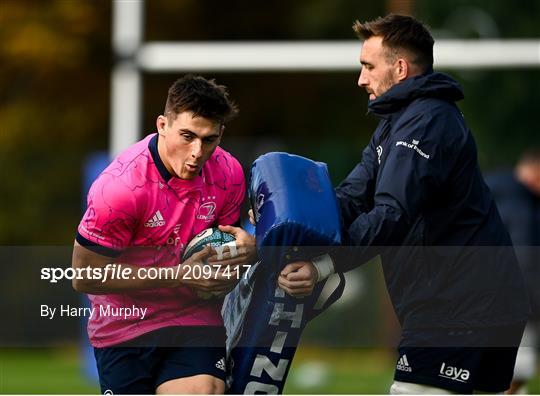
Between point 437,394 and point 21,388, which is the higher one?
point 21,388

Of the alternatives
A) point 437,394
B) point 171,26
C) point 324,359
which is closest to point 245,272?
point 437,394

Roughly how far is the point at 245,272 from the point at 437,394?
2.92ft

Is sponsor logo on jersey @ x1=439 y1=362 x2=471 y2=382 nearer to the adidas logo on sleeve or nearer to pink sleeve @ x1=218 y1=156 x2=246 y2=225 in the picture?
the adidas logo on sleeve

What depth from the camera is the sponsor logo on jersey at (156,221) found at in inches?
194

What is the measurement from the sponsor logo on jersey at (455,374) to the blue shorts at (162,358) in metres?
0.86

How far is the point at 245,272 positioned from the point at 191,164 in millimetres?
459

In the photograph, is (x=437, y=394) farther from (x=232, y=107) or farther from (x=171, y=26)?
→ (x=171, y=26)

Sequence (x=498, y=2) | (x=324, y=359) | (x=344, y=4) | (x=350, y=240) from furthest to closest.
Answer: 1. (x=344, y=4)
2. (x=498, y=2)
3. (x=324, y=359)
4. (x=350, y=240)

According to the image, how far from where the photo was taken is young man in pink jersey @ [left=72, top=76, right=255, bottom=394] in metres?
4.82

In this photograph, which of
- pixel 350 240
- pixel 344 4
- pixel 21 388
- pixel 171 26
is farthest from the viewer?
pixel 344 4

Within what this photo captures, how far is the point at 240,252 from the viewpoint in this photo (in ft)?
15.7

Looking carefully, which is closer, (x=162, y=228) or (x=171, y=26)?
(x=162, y=228)

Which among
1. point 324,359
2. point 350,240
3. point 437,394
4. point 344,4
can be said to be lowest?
point 437,394

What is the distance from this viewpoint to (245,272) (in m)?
4.87
